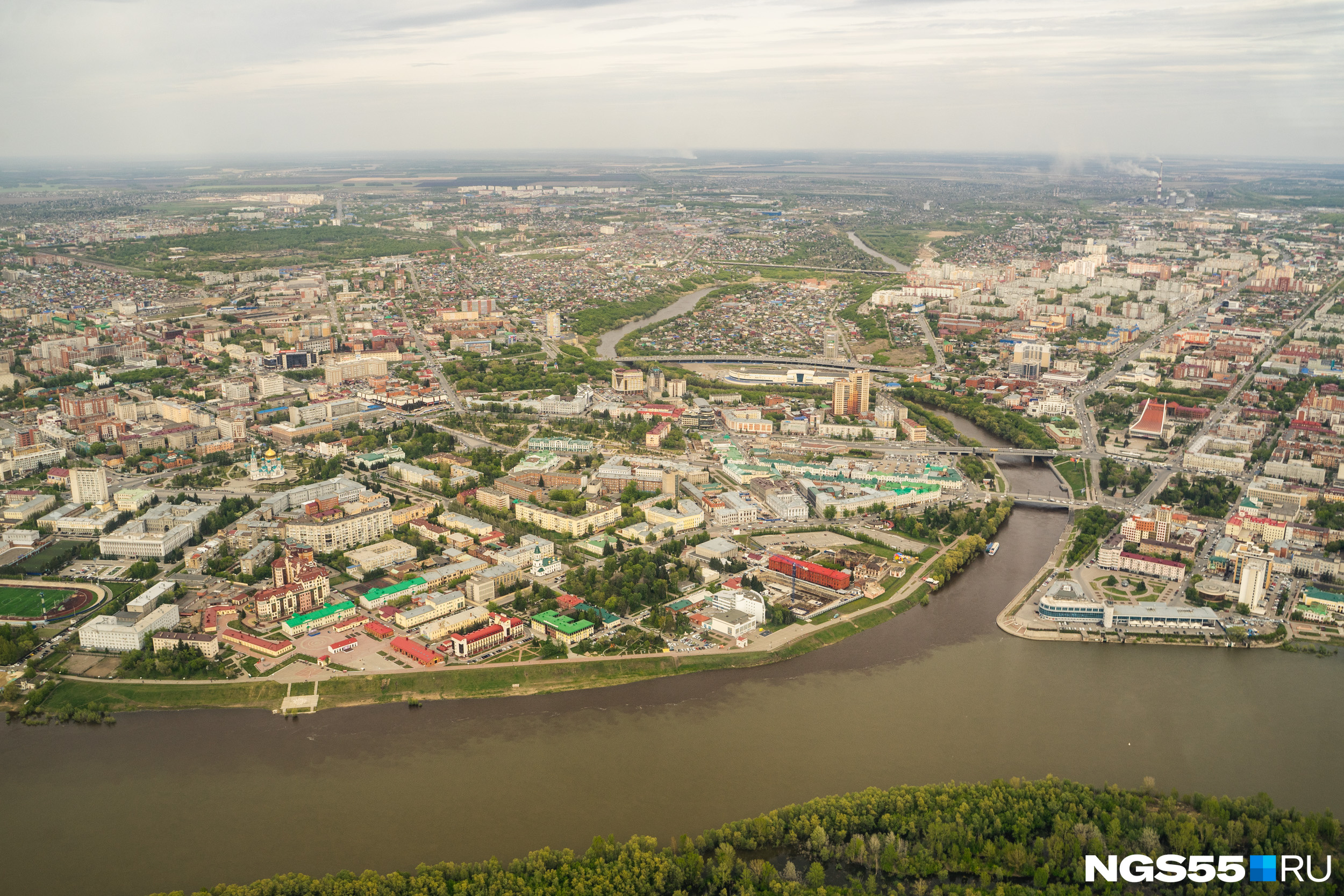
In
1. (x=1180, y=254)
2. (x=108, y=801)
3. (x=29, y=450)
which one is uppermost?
(x=1180, y=254)

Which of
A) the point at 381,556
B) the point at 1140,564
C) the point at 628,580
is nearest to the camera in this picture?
the point at 628,580

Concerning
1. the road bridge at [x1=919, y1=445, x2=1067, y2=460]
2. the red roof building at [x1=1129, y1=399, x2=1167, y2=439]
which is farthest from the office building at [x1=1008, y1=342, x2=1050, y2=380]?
the road bridge at [x1=919, y1=445, x2=1067, y2=460]

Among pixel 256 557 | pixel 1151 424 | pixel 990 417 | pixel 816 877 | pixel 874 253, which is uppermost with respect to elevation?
pixel 874 253

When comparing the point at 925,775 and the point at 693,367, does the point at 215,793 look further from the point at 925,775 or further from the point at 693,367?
the point at 693,367

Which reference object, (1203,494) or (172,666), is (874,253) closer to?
(1203,494)

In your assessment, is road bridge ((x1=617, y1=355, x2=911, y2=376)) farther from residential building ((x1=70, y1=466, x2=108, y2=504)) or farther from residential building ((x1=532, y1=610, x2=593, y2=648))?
residential building ((x1=532, y1=610, x2=593, y2=648))

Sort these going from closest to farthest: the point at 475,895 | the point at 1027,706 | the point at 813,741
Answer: the point at 475,895
the point at 813,741
the point at 1027,706

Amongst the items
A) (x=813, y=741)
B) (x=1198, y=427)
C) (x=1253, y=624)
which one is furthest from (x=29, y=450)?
(x=1198, y=427)

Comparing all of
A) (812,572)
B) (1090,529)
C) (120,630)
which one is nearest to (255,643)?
(120,630)
